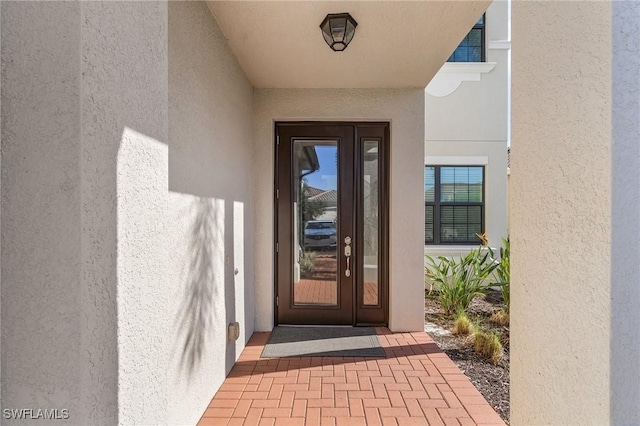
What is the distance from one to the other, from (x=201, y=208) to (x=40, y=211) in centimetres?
170

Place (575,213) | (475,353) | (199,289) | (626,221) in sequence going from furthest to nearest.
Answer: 1. (475,353)
2. (199,289)
3. (575,213)
4. (626,221)

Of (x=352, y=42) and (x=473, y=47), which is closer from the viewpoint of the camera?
(x=352, y=42)

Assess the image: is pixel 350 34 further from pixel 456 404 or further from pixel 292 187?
pixel 456 404

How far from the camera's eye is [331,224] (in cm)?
481

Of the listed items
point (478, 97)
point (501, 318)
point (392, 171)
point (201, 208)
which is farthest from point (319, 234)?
point (478, 97)

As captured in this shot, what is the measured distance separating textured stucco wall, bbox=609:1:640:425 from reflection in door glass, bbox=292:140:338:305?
3.69 metres

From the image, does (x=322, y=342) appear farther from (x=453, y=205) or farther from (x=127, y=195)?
(x=453, y=205)

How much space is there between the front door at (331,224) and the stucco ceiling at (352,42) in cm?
72

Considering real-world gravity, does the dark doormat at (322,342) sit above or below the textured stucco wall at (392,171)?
below

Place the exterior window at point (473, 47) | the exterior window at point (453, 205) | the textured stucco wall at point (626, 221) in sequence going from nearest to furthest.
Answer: the textured stucco wall at point (626, 221) → the exterior window at point (473, 47) → the exterior window at point (453, 205)

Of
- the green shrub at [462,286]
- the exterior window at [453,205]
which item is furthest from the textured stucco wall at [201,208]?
the exterior window at [453,205]

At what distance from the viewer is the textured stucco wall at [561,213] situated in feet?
4.03

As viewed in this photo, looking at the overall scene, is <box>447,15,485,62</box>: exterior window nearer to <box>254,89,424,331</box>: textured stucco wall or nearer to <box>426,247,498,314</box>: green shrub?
<box>254,89,424,331</box>: textured stucco wall

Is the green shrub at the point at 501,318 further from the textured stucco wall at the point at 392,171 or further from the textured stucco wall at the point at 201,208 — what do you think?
the textured stucco wall at the point at 201,208
